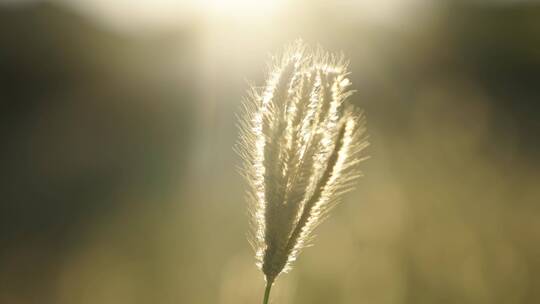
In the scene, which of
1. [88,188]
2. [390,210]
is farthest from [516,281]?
[88,188]

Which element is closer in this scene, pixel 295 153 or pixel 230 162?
pixel 295 153

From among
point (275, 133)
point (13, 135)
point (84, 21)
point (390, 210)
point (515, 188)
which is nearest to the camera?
point (275, 133)

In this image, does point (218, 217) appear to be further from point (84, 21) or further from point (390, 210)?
point (84, 21)

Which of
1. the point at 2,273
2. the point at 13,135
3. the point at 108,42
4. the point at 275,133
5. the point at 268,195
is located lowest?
the point at 2,273

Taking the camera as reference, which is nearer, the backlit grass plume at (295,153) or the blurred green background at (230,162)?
the backlit grass plume at (295,153)

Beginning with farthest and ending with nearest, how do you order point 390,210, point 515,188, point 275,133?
point 515,188 < point 390,210 < point 275,133
